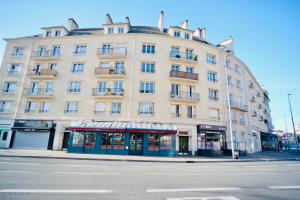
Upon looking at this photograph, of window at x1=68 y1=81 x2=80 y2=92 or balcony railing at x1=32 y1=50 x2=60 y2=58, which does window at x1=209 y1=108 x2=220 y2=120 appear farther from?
balcony railing at x1=32 y1=50 x2=60 y2=58

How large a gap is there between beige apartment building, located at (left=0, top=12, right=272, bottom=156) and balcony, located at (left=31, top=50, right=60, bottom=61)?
5.4 inches

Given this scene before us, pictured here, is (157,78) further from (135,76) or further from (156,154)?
(156,154)

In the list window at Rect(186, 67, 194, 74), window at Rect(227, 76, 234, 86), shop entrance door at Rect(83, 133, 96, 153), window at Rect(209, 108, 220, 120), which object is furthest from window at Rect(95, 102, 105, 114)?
window at Rect(227, 76, 234, 86)

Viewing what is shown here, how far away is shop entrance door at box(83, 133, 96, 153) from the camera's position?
19312 millimetres

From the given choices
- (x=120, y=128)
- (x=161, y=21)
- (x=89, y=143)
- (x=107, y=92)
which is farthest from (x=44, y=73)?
(x=161, y=21)

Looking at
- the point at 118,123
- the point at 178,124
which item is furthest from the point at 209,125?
the point at 118,123

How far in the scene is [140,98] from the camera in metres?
22.6

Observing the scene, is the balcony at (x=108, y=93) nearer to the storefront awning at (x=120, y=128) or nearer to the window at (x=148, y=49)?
the storefront awning at (x=120, y=128)

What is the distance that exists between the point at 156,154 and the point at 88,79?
46.0 feet

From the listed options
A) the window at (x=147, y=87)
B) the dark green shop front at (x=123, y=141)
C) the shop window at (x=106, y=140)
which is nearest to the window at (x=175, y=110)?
the dark green shop front at (x=123, y=141)

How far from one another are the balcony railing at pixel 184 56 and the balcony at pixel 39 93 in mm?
18433

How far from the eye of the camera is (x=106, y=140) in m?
19.6

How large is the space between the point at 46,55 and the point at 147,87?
1633cm

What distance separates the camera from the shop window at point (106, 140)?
19.4 m
